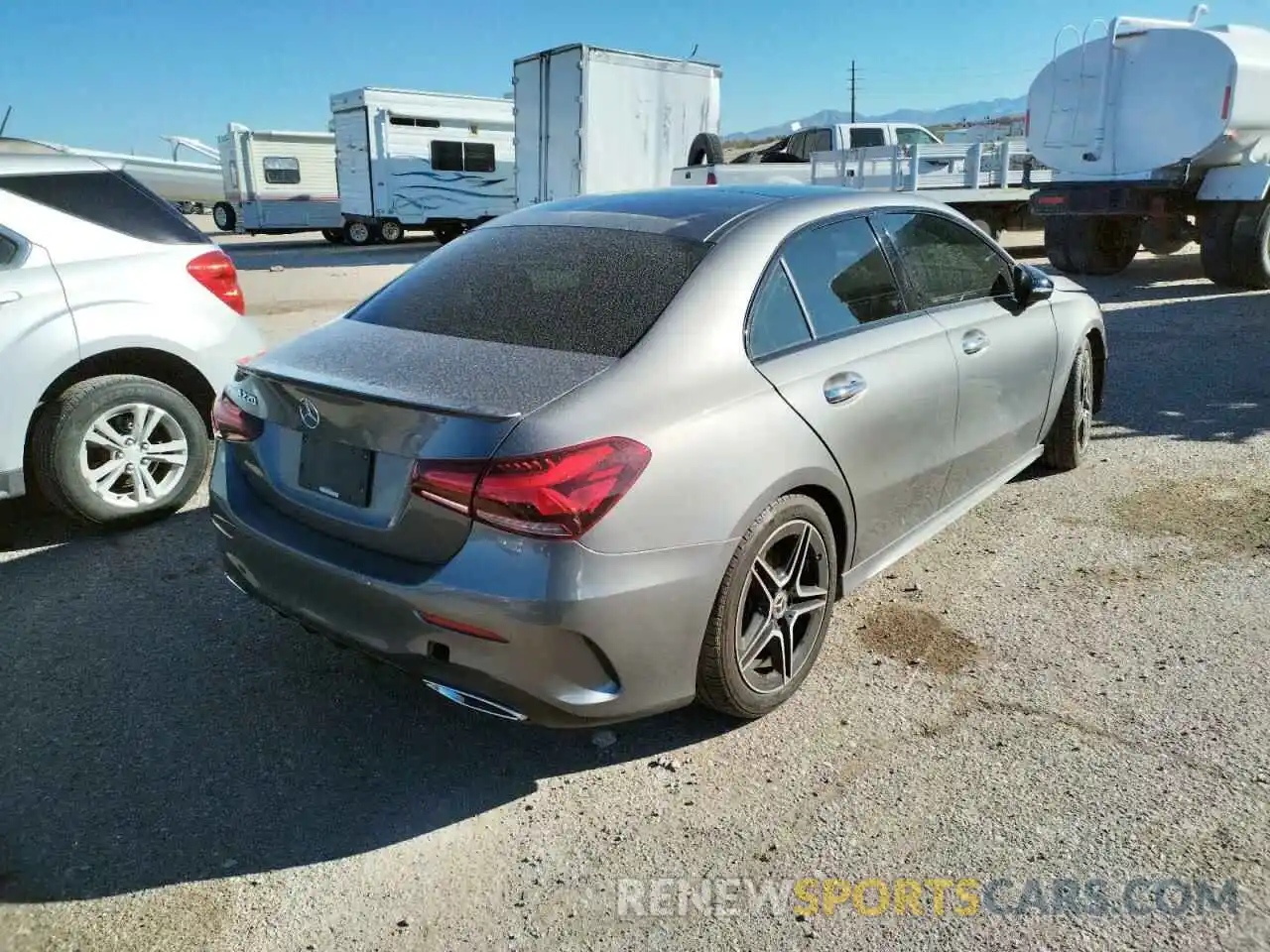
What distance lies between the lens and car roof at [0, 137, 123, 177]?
14.7 feet

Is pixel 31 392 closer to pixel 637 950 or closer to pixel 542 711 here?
pixel 542 711

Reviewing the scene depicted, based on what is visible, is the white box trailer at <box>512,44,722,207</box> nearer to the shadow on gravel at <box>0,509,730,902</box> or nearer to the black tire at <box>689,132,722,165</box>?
the black tire at <box>689,132,722,165</box>

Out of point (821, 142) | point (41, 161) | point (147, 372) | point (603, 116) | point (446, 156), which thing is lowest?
point (147, 372)

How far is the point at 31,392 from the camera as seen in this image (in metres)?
4.31

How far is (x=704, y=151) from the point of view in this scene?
1652 centimetres

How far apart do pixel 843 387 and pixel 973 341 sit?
1.07 m

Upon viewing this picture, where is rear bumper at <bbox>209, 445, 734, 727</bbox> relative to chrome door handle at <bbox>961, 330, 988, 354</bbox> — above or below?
below

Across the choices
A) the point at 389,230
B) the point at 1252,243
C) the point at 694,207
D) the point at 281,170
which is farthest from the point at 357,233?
the point at 694,207

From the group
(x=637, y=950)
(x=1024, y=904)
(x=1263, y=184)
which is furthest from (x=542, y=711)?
(x=1263, y=184)

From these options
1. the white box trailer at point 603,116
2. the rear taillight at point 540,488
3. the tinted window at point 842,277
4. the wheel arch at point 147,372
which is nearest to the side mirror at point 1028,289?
the tinted window at point 842,277

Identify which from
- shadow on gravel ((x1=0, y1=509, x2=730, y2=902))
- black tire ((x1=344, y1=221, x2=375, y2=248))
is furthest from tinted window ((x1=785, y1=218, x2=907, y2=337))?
black tire ((x1=344, y1=221, x2=375, y2=248))

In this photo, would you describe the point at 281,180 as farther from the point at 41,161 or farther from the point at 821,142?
the point at 41,161

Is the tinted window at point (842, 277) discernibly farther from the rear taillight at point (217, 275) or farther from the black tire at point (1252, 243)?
the black tire at point (1252, 243)

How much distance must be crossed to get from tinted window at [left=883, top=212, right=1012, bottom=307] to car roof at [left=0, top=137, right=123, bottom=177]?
3.72m
